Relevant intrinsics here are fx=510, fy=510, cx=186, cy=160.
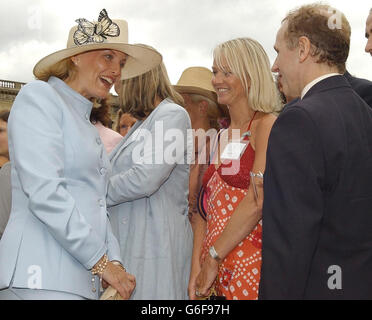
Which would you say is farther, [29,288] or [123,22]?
[123,22]

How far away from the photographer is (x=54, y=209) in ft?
6.41

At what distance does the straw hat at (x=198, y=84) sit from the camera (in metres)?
4.26

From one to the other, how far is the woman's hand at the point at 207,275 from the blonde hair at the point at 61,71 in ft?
3.89

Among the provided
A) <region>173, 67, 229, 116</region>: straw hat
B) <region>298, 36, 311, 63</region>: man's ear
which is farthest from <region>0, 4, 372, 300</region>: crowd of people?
<region>173, 67, 229, 116</region>: straw hat

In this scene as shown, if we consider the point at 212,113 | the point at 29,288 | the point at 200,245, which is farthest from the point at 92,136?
the point at 212,113

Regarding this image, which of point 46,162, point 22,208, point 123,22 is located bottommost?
point 22,208

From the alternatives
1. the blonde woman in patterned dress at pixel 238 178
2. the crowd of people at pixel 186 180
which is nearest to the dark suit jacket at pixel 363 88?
the crowd of people at pixel 186 180

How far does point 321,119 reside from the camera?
1743mm

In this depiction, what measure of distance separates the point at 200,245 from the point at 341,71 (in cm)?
146

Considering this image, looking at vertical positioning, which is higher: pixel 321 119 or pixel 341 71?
pixel 341 71

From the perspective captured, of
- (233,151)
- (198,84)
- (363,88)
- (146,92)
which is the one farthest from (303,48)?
(198,84)

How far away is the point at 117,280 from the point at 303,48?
1.21 m

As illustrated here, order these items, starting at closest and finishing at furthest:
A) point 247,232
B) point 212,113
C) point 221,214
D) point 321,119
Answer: point 321,119
point 247,232
point 221,214
point 212,113

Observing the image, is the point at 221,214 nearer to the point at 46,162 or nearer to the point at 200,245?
the point at 200,245
